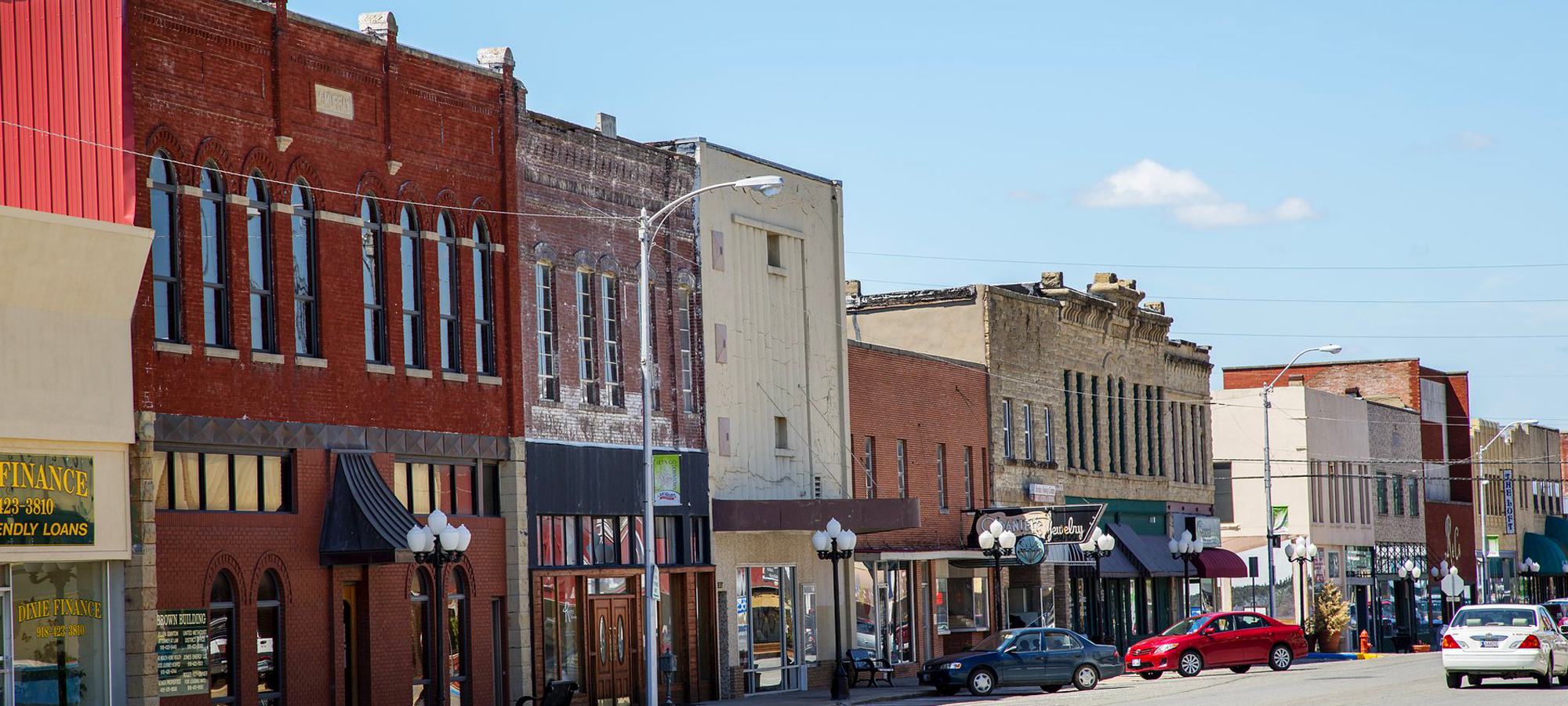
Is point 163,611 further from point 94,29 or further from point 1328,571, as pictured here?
point 1328,571

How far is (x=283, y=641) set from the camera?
25828mm

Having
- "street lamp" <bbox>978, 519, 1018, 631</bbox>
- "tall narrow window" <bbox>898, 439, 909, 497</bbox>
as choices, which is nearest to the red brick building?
"tall narrow window" <bbox>898, 439, 909, 497</bbox>

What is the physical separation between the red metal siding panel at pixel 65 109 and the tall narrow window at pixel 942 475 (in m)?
25.0

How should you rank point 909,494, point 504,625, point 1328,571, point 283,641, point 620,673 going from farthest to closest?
point 1328,571
point 909,494
point 620,673
point 504,625
point 283,641

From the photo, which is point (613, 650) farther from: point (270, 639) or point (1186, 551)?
point (1186, 551)

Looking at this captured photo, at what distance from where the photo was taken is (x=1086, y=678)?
123 feet

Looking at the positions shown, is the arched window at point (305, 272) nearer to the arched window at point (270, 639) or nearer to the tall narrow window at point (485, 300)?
the arched window at point (270, 639)

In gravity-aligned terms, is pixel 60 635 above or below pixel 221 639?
above

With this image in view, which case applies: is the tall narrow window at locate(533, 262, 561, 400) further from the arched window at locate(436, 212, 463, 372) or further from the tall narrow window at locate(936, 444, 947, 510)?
the tall narrow window at locate(936, 444, 947, 510)

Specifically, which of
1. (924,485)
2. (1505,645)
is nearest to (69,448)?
(1505,645)

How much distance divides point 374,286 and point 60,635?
7.57 metres

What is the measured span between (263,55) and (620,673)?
42.0 feet

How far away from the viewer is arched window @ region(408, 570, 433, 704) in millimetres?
28406

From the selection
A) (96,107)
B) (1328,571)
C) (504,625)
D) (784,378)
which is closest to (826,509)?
(784,378)
